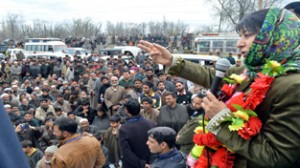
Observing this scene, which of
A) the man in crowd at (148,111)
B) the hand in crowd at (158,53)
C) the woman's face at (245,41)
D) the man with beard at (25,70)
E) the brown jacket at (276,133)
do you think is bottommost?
the man with beard at (25,70)

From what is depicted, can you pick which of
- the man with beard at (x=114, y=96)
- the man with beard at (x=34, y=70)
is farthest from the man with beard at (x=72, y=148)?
the man with beard at (x=34, y=70)

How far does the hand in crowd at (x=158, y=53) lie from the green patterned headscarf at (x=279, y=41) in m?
0.67

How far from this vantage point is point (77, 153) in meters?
4.09

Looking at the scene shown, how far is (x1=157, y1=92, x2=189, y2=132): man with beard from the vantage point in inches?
244

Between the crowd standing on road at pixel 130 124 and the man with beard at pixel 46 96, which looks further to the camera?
the man with beard at pixel 46 96

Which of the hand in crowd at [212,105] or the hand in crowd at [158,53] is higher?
the hand in crowd at [158,53]

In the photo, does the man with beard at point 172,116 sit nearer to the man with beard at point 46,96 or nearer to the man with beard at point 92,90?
the man with beard at point 92,90

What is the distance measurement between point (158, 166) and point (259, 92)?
85.5 inches

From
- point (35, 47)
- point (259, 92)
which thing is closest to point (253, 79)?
point (259, 92)

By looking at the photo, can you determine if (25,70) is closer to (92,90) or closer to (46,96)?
(46,96)

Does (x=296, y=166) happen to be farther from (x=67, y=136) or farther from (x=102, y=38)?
(x=102, y=38)

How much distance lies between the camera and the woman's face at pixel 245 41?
71.4 inches

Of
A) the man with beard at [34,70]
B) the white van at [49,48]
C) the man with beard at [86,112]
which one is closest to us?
the man with beard at [86,112]

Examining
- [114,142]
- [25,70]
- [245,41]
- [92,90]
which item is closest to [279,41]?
[245,41]
